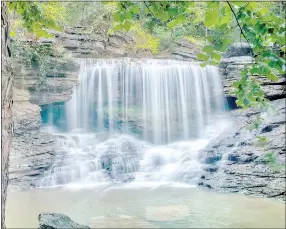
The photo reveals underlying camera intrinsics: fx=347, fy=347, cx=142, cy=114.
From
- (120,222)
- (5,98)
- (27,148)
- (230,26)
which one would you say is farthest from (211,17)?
(27,148)

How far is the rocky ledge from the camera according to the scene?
7453mm

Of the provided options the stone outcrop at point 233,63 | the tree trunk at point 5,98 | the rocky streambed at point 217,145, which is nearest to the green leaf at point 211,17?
the tree trunk at point 5,98

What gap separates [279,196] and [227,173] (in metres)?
1.55

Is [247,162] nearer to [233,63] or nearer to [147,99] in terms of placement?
[147,99]

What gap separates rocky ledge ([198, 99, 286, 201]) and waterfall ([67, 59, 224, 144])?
3.51 metres

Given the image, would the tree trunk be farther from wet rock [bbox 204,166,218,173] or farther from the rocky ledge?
wet rock [bbox 204,166,218,173]

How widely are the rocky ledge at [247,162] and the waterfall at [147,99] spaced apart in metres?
3.51

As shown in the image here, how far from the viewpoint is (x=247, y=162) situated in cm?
841

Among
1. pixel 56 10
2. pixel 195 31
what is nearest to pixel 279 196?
pixel 56 10

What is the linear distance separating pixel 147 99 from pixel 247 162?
19.6 feet

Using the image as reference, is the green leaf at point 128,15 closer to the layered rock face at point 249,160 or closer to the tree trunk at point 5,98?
the tree trunk at point 5,98

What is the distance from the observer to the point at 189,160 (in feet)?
33.1

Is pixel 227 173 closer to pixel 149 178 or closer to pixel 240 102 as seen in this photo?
pixel 149 178

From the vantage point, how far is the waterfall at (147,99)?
13.1 metres
